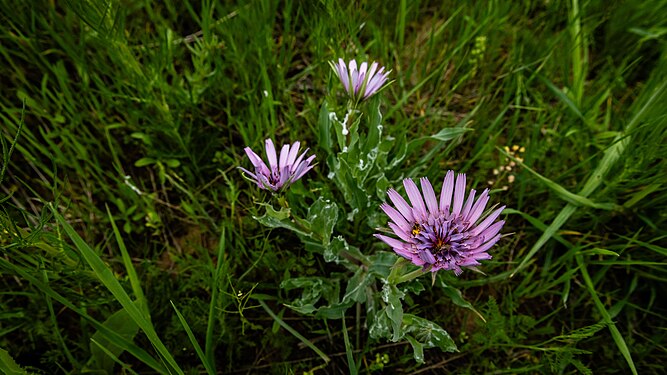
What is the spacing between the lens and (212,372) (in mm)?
1626

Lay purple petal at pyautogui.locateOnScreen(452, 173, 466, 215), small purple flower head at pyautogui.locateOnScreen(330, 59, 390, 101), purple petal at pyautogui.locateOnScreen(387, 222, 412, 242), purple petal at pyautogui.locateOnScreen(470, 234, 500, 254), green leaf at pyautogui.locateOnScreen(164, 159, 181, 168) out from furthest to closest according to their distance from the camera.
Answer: green leaf at pyautogui.locateOnScreen(164, 159, 181, 168) < small purple flower head at pyautogui.locateOnScreen(330, 59, 390, 101) < purple petal at pyautogui.locateOnScreen(452, 173, 466, 215) < purple petal at pyautogui.locateOnScreen(387, 222, 412, 242) < purple petal at pyautogui.locateOnScreen(470, 234, 500, 254)

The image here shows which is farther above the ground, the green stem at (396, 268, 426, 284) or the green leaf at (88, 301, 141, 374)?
the green stem at (396, 268, 426, 284)

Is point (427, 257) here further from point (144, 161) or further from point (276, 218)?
point (144, 161)

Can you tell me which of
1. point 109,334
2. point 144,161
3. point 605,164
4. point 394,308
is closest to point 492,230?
point 394,308

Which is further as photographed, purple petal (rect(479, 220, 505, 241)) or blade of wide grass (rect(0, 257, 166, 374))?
blade of wide grass (rect(0, 257, 166, 374))

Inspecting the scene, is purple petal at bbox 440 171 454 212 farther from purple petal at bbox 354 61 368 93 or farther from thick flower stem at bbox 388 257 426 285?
purple petal at bbox 354 61 368 93

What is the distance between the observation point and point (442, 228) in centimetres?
144

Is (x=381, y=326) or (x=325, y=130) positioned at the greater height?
Answer: (x=325, y=130)

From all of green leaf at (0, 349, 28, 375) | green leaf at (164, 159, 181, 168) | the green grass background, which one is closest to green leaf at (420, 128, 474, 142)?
the green grass background

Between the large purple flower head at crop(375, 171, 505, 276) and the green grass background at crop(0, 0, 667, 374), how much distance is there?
0.39m

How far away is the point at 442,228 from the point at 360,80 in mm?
538

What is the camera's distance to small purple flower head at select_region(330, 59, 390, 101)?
5.21 ft

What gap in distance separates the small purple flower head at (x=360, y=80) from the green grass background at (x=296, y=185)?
13 centimetres

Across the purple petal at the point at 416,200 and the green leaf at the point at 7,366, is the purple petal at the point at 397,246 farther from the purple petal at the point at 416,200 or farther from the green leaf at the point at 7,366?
the green leaf at the point at 7,366
